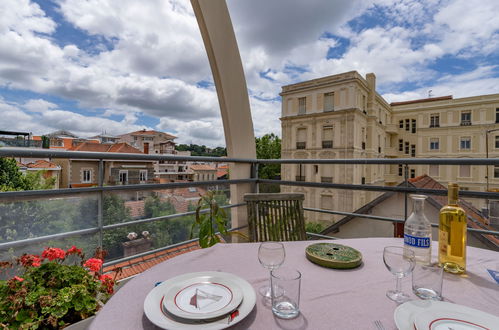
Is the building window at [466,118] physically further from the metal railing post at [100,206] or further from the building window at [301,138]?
the metal railing post at [100,206]

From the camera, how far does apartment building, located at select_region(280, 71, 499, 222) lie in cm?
1361

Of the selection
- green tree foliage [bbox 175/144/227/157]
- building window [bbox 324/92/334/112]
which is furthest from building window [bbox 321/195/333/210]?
green tree foliage [bbox 175/144/227/157]

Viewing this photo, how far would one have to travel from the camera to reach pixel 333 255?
2.40ft

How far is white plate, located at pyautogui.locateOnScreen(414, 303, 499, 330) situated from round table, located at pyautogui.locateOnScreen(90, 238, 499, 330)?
0.18 ft

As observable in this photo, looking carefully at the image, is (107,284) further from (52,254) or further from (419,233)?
(419,233)

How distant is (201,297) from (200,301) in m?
0.01

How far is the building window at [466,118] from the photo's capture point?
14.3m

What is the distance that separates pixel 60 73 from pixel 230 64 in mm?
10778

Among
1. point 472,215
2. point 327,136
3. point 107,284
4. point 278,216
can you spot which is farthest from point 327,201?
point 107,284

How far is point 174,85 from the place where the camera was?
9.87 meters

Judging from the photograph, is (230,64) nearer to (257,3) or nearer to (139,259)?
(257,3)

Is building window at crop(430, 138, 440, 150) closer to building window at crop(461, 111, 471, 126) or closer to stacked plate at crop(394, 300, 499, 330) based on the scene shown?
building window at crop(461, 111, 471, 126)

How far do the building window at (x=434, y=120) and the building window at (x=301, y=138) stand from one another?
27.5 ft

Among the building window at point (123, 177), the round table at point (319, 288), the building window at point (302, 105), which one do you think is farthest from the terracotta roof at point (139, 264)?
the building window at point (302, 105)
